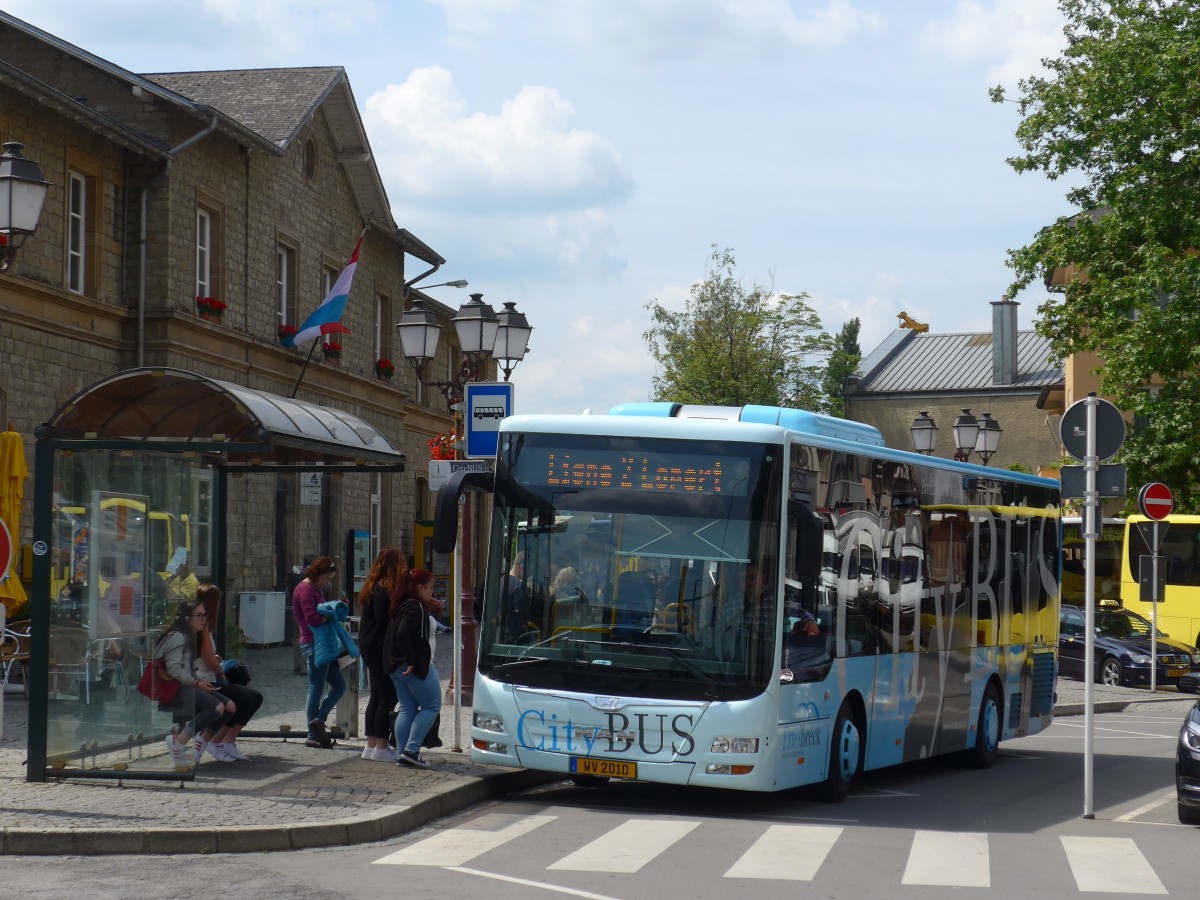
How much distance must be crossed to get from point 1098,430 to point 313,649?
658 cm

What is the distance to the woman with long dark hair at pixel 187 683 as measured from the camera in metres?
11.9

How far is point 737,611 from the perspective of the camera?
38.3 ft

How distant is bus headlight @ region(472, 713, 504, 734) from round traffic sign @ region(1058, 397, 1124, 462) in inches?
184

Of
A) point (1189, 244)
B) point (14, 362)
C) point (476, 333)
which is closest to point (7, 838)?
point (476, 333)

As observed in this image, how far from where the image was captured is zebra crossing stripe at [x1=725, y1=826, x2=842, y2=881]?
30.9 feet

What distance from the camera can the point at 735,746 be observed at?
11.5 metres

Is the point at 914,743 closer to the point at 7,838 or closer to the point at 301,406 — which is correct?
the point at 301,406

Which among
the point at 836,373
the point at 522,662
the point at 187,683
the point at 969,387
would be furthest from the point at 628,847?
the point at 969,387

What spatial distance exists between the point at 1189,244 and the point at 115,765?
28.9m

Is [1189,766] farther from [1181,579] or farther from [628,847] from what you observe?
[1181,579]

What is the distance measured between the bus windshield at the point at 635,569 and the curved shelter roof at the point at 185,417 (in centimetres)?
183

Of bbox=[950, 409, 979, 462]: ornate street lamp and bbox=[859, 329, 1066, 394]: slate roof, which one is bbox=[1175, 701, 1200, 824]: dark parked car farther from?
bbox=[859, 329, 1066, 394]: slate roof

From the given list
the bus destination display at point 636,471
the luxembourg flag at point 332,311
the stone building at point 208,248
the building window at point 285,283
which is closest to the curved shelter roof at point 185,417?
the bus destination display at point 636,471

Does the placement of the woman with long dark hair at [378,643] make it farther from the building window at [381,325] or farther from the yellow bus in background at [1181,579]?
the yellow bus in background at [1181,579]
